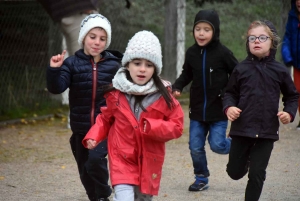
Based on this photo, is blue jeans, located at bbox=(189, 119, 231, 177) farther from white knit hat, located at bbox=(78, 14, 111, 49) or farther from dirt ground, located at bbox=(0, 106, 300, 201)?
white knit hat, located at bbox=(78, 14, 111, 49)

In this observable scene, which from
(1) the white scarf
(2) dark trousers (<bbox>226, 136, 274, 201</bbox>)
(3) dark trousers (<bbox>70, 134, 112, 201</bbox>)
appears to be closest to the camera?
(1) the white scarf

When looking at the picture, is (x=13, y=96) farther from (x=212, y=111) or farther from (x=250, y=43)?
(x=250, y=43)

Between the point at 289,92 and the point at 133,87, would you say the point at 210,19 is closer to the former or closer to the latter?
the point at 289,92

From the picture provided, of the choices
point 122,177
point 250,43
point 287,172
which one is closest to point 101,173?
point 122,177

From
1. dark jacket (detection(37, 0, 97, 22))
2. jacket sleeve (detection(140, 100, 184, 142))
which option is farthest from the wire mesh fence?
jacket sleeve (detection(140, 100, 184, 142))

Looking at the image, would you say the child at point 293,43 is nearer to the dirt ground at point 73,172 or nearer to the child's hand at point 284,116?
the dirt ground at point 73,172

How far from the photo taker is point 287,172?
23.0 feet

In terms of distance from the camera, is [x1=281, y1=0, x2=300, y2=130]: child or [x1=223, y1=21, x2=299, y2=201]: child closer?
[x1=223, y1=21, x2=299, y2=201]: child

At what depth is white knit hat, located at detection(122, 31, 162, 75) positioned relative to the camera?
184 inches

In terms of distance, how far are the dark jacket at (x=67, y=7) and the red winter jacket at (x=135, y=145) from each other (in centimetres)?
430

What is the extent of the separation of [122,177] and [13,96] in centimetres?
634

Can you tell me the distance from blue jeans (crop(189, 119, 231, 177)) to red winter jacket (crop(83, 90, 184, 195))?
163cm

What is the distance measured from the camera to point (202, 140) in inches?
249

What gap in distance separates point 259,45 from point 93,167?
1.50 m
